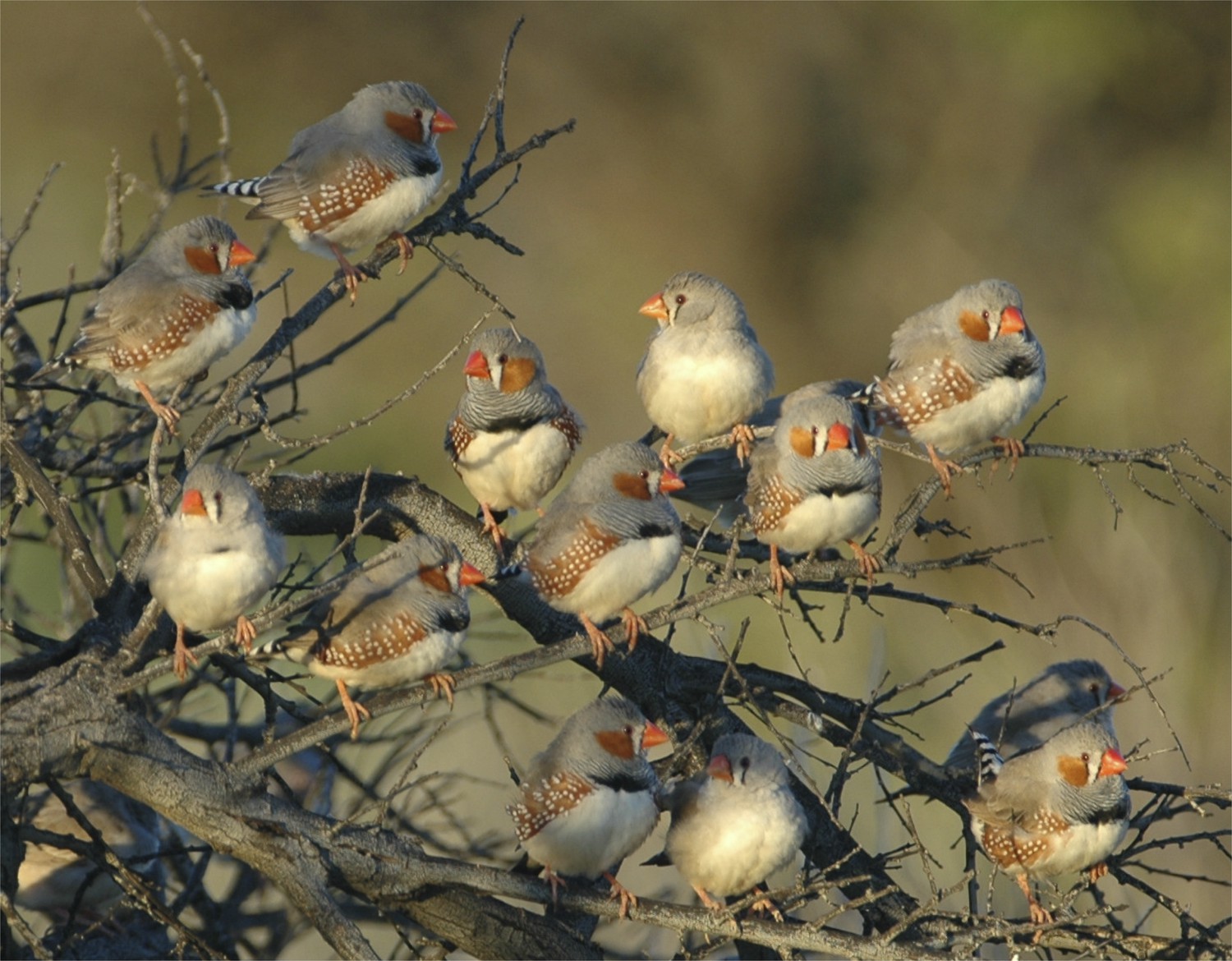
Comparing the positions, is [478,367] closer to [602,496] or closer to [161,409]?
[602,496]

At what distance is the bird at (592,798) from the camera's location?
417 cm

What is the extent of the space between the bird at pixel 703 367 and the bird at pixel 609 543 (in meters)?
0.49

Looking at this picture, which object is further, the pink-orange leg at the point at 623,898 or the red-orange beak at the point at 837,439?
the red-orange beak at the point at 837,439

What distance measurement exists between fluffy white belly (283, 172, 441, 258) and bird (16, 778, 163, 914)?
206 cm

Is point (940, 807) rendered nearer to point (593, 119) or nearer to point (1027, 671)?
point (1027, 671)

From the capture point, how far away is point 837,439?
4.44m

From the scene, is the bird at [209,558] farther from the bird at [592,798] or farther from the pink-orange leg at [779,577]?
the pink-orange leg at [779,577]

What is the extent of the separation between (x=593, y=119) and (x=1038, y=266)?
422cm

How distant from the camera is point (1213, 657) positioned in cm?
1027

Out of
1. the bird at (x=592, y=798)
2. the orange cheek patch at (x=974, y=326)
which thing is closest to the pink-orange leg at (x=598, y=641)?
the bird at (x=592, y=798)

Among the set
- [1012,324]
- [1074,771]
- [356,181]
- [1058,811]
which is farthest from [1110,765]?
[356,181]

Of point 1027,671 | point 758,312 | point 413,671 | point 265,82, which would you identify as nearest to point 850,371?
point 758,312

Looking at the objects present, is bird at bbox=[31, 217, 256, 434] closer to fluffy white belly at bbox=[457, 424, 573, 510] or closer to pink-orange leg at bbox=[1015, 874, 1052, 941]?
fluffy white belly at bbox=[457, 424, 573, 510]

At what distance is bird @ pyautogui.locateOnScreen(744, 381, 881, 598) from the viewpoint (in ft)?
14.6
